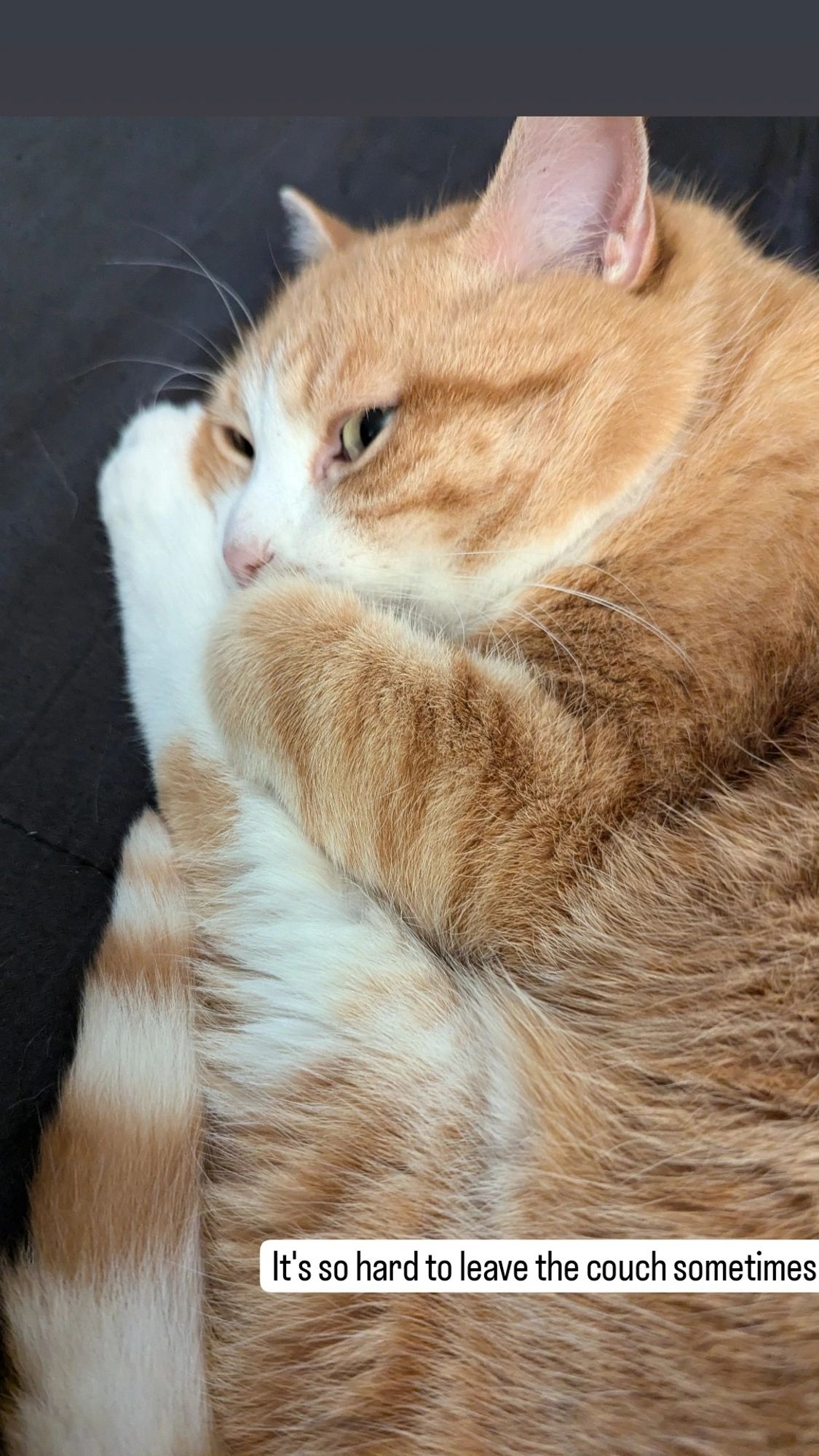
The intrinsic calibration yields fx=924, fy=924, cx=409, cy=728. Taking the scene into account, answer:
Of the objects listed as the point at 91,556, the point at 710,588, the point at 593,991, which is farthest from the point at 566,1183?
the point at 91,556

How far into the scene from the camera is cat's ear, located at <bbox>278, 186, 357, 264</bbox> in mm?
973

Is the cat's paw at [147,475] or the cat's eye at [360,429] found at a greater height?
the cat's paw at [147,475]

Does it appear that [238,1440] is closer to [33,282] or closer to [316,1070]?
[316,1070]

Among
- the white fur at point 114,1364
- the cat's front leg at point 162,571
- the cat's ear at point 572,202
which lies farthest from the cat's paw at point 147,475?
the white fur at point 114,1364

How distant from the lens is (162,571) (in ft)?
2.99

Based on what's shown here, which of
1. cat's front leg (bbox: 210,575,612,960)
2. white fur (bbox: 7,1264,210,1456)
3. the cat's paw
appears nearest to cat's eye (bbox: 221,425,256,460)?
the cat's paw

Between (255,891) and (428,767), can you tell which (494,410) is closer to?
(428,767)

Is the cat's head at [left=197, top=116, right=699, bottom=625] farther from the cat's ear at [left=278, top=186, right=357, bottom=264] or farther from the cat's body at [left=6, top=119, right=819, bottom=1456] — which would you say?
the cat's ear at [left=278, top=186, right=357, bottom=264]

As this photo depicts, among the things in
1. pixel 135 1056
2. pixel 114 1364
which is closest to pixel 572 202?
pixel 135 1056

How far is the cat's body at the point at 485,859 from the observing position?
0.55 m

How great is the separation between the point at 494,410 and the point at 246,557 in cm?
25

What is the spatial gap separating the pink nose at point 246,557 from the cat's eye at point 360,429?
11 cm

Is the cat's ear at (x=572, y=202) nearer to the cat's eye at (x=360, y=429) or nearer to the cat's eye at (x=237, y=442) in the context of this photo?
the cat's eye at (x=360, y=429)

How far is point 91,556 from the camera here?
924 millimetres
